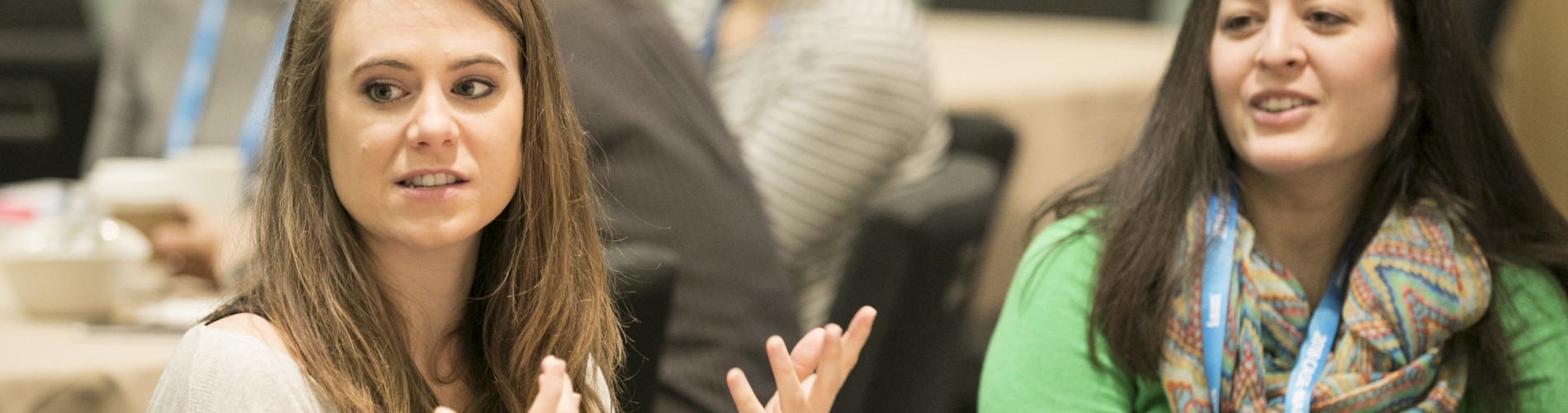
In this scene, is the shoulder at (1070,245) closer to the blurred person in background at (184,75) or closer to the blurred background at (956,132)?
the blurred background at (956,132)

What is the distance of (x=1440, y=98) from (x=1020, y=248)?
1.55ft

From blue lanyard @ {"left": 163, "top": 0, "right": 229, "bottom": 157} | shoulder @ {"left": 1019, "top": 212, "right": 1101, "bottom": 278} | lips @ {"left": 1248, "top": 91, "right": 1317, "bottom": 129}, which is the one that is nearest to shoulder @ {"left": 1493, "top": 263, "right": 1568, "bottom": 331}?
lips @ {"left": 1248, "top": 91, "right": 1317, "bottom": 129}

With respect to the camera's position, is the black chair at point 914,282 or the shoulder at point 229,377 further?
the black chair at point 914,282

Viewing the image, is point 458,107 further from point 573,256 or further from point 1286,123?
point 1286,123

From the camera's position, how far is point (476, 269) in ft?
3.95

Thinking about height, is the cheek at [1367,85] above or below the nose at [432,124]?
below

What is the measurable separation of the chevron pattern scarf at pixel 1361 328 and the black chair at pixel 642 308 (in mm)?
507

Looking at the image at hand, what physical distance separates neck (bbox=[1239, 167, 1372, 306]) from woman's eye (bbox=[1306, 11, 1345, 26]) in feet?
0.55

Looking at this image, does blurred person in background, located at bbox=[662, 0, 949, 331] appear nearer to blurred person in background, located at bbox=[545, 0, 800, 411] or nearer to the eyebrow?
blurred person in background, located at bbox=[545, 0, 800, 411]

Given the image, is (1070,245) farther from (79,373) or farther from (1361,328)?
(79,373)

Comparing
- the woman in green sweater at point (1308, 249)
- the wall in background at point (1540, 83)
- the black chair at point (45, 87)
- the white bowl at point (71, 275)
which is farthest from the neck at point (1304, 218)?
the black chair at point (45, 87)

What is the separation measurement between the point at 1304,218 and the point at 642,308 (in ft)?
2.27

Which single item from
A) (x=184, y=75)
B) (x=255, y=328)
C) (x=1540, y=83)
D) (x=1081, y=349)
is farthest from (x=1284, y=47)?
(x=184, y=75)

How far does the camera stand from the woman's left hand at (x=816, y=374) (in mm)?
1131
